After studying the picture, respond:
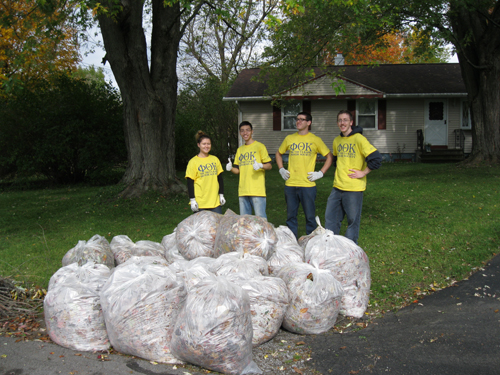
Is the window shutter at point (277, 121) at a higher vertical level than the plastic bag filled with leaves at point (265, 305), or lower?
higher

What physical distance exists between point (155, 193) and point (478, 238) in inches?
249

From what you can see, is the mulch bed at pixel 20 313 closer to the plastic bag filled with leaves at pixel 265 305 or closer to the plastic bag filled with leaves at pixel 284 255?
the plastic bag filled with leaves at pixel 265 305

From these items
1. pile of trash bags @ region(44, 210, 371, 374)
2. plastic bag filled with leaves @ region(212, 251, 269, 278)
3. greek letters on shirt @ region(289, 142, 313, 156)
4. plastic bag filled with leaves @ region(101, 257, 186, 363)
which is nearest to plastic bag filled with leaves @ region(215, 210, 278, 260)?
pile of trash bags @ region(44, 210, 371, 374)

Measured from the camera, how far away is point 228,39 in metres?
29.4

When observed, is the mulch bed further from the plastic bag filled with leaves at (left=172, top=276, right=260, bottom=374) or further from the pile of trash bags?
the plastic bag filled with leaves at (left=172, top=276, right=260, bottom=374)

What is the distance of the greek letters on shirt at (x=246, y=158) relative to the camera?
5349mm

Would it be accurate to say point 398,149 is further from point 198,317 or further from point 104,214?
point 198,317

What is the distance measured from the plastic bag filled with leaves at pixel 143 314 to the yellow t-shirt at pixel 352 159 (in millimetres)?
2524

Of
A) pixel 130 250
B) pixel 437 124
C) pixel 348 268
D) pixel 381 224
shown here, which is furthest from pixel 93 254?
pixel 437 124

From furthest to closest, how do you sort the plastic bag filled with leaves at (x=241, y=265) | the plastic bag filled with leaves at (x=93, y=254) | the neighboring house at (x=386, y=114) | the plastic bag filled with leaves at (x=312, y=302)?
the neighboring house at (x=386, y=114) → the plastic bag filled with leaves at (x=93, y=254) → the plastic bag filled with leaves at (x=241, y=265) → the plastic bag filled with leaves at (x=312, y=302)

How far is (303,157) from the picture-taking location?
17.2ft

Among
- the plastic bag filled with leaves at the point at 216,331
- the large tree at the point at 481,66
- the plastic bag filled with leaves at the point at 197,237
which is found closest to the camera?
the plastic bag filled with leaves at the point at 216,331

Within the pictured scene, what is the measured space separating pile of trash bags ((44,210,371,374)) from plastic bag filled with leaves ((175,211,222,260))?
20cm

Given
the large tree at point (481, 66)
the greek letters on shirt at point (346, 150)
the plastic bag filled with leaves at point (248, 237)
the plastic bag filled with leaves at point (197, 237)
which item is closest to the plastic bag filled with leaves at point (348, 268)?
the plastic bag filled with leaves at point (248, 237)
